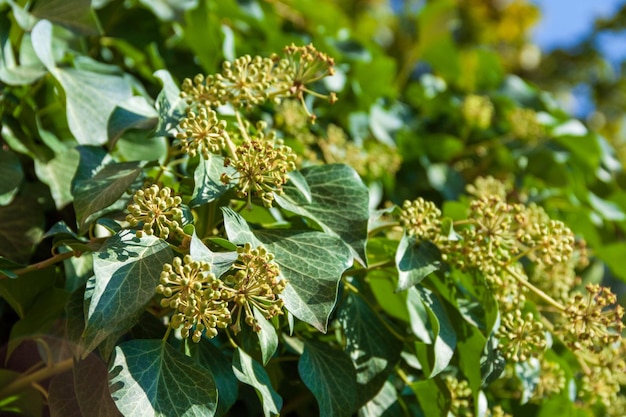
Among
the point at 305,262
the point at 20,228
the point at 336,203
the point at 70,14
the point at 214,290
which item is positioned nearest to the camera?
the point at 214,290

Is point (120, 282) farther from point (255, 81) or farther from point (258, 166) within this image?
point (255, 81)

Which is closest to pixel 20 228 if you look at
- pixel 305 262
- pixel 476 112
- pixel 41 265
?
pixel 41 265

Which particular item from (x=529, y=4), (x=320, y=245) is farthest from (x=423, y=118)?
(x=529, y=4)

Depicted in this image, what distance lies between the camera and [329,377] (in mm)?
763

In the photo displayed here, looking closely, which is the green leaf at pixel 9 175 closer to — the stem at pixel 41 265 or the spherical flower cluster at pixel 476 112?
the stem at pixel 41 265

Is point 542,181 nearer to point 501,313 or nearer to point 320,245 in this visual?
point 501,313

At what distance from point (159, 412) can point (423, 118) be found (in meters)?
1.16

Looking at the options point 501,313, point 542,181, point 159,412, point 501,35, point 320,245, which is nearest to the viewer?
point 159,412

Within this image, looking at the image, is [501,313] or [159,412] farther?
[501,313]

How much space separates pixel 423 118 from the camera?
1.62 meters

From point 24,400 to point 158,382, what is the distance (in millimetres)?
240

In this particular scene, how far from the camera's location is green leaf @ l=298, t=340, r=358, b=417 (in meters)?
0.74

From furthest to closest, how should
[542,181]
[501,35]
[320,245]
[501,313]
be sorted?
[501,35] < [542,181] < [501,313] < [320,245]

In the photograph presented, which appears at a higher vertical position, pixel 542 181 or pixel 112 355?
pixel 112 355
